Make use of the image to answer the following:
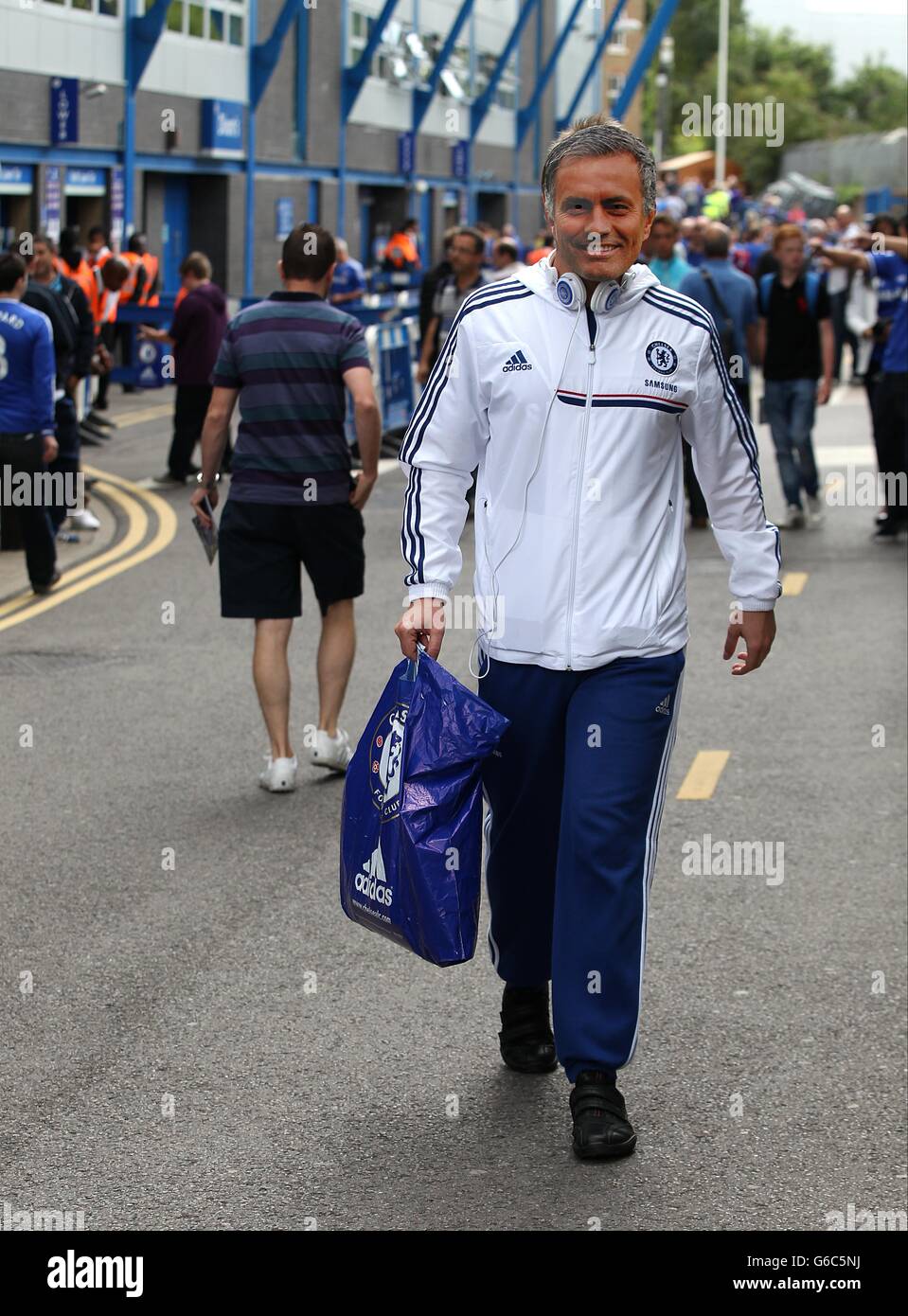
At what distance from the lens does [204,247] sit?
34094 millimetres

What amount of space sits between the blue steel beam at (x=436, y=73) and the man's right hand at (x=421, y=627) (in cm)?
3952

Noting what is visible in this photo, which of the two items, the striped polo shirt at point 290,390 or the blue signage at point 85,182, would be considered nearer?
the striped polo shirt at point 290,390

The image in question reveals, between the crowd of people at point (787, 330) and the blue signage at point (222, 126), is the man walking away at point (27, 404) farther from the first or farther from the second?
the blue signage at point (222, 126)

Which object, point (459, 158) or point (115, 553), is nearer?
point (115, 553)

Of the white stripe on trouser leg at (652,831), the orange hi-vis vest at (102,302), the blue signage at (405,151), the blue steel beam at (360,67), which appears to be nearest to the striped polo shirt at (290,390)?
the white stripe on trouser leg at (652,831)

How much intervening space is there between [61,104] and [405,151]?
64.0 ft

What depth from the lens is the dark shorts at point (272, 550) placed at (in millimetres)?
7605

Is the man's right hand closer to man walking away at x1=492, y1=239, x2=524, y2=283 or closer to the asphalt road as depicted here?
the asphalt road

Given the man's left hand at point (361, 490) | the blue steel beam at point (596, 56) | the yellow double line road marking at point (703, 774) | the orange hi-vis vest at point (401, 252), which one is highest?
the blue steel beam at point (596, 56)

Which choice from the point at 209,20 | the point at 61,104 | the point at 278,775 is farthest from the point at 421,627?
the point at 209,20

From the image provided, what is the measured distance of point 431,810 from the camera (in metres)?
4.27

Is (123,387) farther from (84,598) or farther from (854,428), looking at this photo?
(84,598)

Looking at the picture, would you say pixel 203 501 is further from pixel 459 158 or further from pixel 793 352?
pixel 459 158

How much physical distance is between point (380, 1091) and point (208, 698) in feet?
14.5
